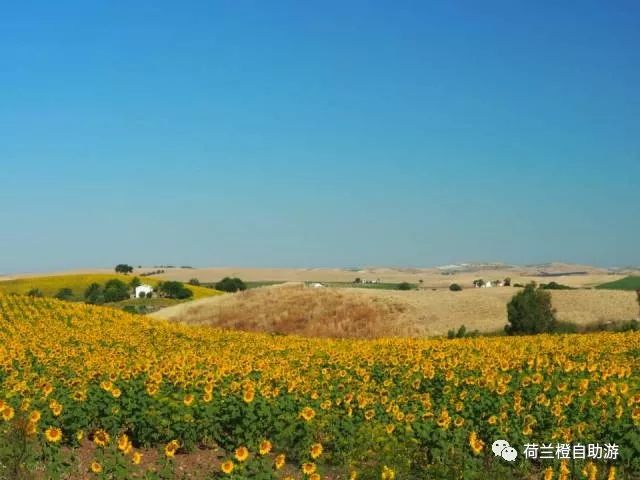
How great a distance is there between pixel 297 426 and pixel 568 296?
177ft

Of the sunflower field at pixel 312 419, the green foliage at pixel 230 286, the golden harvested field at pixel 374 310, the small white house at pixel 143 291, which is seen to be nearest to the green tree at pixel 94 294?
the small white house at pixel 143 291

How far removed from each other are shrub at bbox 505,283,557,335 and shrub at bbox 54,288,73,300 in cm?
6046

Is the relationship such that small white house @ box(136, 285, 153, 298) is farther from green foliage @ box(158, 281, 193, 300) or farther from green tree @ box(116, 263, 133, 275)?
green tree @ box(116, 263, 133, 275)

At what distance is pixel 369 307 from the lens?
201 feet

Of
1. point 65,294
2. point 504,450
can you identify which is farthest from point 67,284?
point 504,450

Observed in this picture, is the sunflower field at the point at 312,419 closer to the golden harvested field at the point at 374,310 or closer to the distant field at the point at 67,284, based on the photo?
the golden harvested field at the point at 374,310

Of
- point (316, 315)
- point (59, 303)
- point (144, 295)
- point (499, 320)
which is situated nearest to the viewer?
point (59, 303)

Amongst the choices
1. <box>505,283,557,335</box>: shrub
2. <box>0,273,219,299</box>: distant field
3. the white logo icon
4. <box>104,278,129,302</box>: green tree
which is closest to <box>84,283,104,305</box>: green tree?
<box>104,278,129,302</box>: green tree

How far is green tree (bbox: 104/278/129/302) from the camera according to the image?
8994 cm

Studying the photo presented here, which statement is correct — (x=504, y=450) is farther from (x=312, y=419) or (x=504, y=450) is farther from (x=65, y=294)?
(x=65, y=294)

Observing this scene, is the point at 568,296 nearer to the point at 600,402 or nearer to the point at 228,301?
the point at 228,301

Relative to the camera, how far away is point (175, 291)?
95.0 metres

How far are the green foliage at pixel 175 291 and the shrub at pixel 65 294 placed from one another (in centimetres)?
1064

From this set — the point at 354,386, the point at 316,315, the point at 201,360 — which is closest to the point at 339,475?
the point at 354,386
